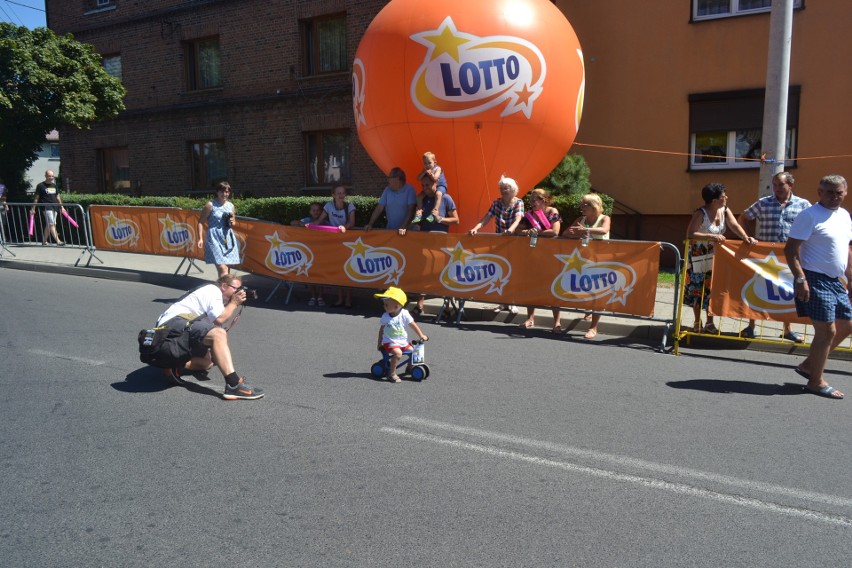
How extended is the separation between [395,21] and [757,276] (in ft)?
20.3

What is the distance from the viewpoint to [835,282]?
5738 mm

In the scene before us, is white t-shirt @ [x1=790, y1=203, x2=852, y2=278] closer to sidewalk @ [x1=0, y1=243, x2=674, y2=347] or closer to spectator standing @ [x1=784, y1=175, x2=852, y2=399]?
spectator standing @ [x1=784, y1=175, x2=852, y2=399]

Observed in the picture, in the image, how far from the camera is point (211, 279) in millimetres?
12219

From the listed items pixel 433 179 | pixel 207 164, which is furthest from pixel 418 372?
pixel 207 164

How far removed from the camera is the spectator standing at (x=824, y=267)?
5.67 m

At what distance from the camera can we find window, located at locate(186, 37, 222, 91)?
64.9 feet

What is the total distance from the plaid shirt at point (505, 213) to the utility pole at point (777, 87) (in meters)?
3.17

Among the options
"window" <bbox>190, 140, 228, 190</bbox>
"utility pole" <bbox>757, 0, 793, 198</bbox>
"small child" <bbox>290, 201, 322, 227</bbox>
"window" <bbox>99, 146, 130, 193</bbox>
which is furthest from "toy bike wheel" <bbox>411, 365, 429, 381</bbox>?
"window" <bbox>99, 146, 130, 193</bbox>

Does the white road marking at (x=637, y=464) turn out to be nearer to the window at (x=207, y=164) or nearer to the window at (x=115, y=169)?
the window at (x=207, y=164)

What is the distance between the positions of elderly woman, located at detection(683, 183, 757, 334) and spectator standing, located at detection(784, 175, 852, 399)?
6.02 ft

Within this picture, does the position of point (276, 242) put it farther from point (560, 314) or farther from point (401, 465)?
point (401, 465)

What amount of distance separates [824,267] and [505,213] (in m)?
4.23

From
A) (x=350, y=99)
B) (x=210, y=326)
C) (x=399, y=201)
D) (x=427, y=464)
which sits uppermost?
(x=350, y=99)

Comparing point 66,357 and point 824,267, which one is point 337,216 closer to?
point 66,357
